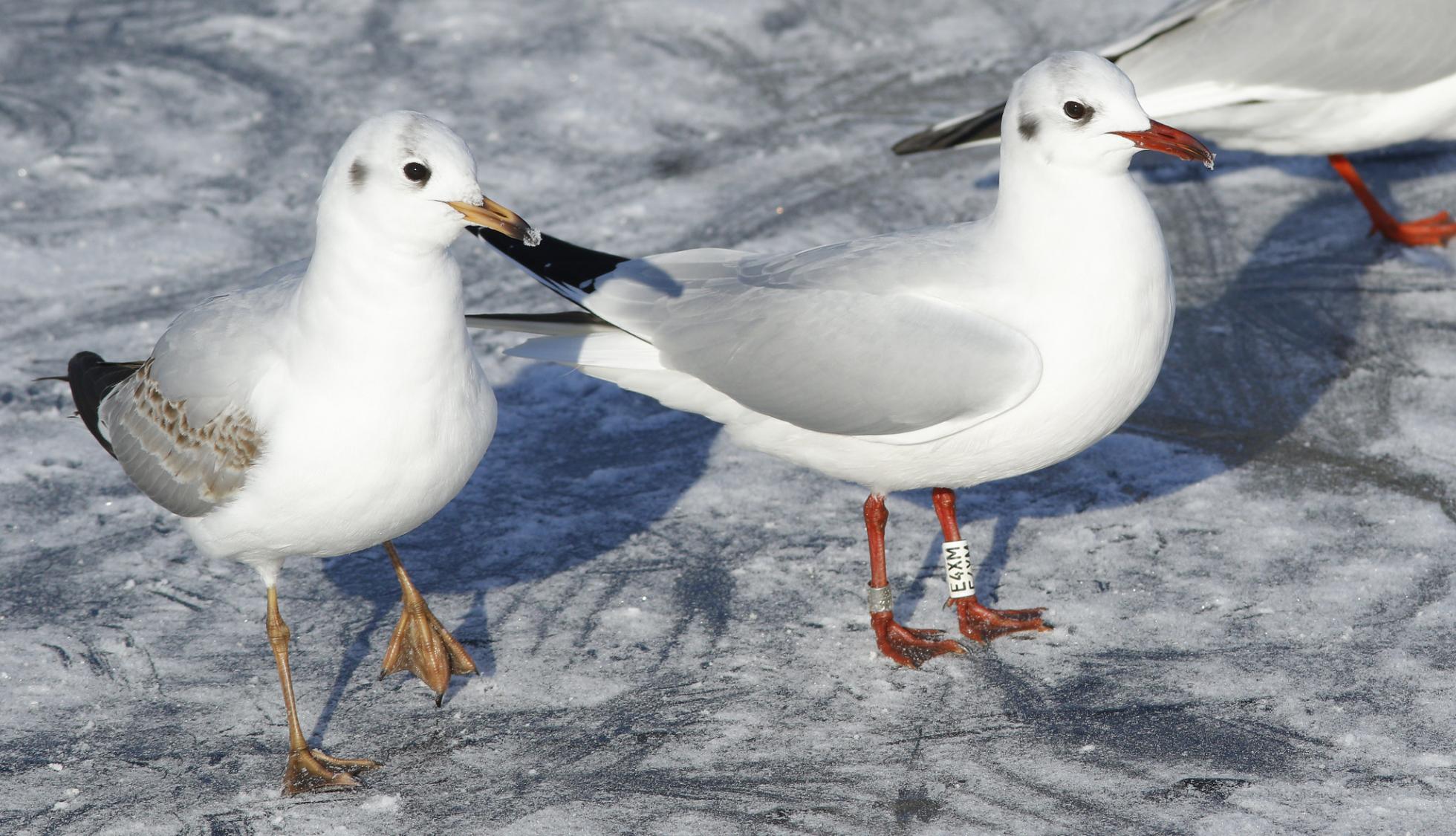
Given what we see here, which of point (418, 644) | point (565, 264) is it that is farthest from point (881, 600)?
point (565, 264)

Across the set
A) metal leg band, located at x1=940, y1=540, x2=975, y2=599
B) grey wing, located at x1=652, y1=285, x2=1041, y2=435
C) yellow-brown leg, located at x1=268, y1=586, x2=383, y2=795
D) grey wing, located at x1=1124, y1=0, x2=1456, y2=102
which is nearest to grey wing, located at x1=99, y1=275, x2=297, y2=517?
yellow-brown leg, located at x1=268, y1=586, x2=383, y2=795

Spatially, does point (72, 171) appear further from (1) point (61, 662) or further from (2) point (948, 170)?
(2) point (948, 170)

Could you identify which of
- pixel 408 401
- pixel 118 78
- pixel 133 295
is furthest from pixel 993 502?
pixel 118 78

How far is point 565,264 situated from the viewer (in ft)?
16.2

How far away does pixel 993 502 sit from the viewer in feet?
17.7

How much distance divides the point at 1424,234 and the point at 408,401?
16.4 ft

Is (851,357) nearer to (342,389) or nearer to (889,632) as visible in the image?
(889,632)

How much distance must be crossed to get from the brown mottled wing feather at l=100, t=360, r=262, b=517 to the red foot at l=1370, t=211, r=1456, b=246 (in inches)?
205

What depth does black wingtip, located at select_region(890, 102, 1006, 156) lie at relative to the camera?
21.4 feet

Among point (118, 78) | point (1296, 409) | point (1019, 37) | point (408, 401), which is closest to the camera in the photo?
point (408, 401)

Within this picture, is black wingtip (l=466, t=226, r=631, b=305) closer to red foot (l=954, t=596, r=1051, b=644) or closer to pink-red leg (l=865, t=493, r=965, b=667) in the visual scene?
pink-red leg (l=865, t=493, r=965, b=667)

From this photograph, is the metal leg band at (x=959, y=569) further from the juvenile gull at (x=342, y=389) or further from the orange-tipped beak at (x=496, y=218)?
the orange-tipped beak at (x=496, y=218)

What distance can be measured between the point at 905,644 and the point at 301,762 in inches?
69.9

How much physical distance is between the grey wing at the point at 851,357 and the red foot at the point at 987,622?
2.23ft
